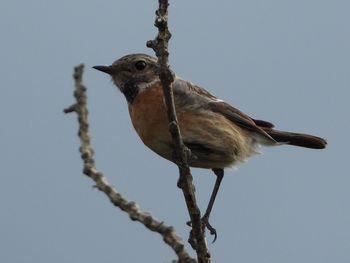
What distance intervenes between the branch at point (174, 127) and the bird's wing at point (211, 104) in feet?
8.55

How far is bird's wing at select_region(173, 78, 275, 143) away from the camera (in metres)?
7.04

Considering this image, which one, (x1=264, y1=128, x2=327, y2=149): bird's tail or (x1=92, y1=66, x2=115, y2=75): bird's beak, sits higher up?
(x1=92, y1=66, x2=115, y2=75): bird's beak

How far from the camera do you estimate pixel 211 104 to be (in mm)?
7348

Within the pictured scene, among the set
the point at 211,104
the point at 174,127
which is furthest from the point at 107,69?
the point at 174,127

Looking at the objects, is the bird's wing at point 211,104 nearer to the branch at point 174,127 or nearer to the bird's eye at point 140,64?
the bird's eye at point 140,64

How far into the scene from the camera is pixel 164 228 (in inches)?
142

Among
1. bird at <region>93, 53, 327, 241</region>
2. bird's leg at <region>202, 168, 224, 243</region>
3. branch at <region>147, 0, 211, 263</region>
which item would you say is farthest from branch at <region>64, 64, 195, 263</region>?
bird's leg at <region>202, 168, 224, 243</region>

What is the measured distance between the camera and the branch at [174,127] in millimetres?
3594

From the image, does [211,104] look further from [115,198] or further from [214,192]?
[115,198]

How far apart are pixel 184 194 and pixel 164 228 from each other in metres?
0.85

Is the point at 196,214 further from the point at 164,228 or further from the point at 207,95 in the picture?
the point at 207,95

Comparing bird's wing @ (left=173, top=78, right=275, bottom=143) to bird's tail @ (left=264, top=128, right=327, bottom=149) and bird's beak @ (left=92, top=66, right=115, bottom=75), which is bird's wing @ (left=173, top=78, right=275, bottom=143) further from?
bird's beak @ (left=92, top=66, right=115, bottom=75)

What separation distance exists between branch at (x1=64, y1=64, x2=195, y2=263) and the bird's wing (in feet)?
10.8

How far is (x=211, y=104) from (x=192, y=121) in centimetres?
57
